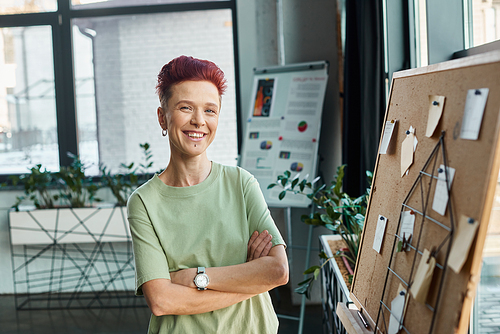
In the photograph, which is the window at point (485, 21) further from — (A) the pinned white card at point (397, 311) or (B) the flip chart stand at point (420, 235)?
→ (A) the pinned white card at point (397, 311)

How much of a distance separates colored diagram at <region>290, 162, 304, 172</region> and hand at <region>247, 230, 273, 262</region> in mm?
1937

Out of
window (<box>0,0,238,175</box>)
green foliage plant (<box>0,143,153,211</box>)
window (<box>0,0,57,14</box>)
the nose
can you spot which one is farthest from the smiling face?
window (<box>0,0,57,14</box>)

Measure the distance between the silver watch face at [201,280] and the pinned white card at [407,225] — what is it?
1.74 ft

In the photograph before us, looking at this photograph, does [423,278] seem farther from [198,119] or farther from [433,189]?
[198,119]

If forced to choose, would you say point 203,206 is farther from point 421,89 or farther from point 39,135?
point 39,135

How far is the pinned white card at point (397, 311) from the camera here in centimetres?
91

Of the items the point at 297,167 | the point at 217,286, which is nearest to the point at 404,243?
the point at 217,286

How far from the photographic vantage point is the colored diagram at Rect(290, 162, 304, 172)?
3.17 meters

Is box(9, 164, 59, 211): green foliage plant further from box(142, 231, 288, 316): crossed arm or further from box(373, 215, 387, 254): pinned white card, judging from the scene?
box(373, 215, 387, 254): pinned white card

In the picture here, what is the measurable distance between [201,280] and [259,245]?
0.64ft

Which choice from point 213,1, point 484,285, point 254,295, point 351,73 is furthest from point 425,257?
point 213,1

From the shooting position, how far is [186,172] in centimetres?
126

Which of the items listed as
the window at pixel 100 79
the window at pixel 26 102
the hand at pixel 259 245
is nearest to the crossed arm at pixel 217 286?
the hand at pixel 259 245

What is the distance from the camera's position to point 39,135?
4.07 meters
